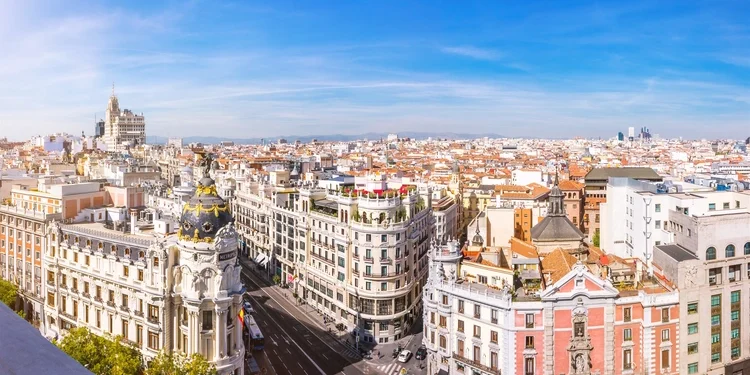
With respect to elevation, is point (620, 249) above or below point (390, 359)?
above

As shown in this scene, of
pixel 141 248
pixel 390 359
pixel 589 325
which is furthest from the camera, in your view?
pixel 390 359

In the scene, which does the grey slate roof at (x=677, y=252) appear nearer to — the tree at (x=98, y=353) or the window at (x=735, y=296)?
the window at (x=735, y=296)

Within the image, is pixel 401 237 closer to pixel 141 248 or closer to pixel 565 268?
pixel 565 268

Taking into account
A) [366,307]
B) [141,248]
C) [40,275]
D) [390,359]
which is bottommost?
[390,359]

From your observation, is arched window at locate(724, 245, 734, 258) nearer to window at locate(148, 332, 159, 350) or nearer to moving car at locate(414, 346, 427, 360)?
moving car at locate(414, 346, 427, 360)

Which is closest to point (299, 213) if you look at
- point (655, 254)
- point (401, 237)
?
point (401, 237)

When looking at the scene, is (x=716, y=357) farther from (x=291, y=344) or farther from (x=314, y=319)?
(x=314, y=319)

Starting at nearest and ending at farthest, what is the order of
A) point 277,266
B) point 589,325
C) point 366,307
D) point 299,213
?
point 589,325 < point 366,307 < point 299,213 < point 277,266

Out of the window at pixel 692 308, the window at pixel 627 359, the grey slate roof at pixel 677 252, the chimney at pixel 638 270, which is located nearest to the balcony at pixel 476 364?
the window at pixel 627 359
